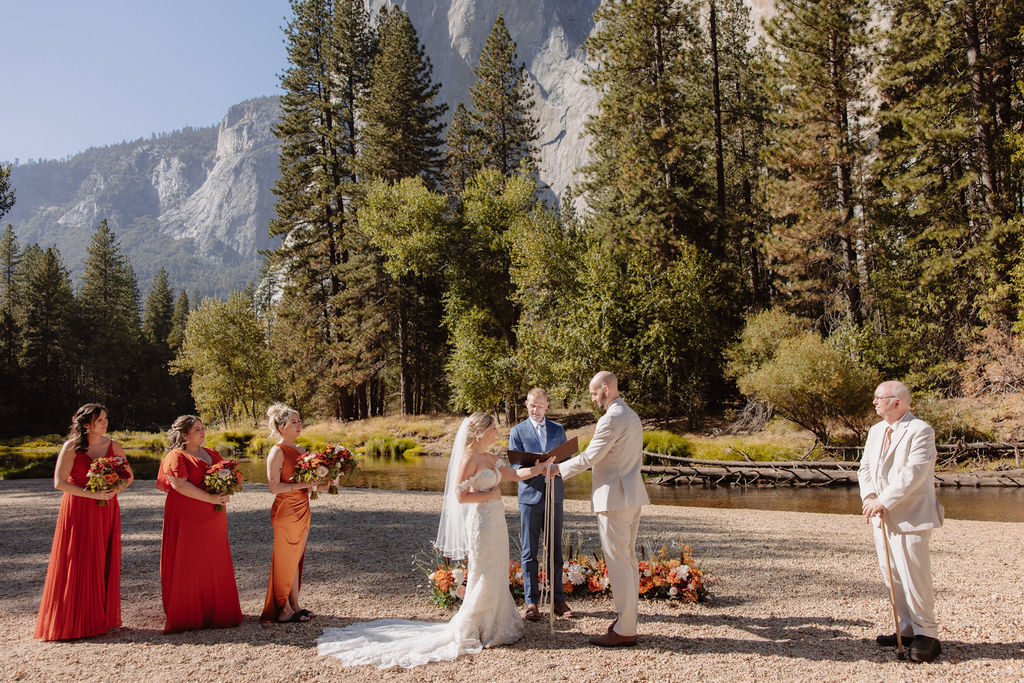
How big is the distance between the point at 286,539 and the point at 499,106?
117 feet

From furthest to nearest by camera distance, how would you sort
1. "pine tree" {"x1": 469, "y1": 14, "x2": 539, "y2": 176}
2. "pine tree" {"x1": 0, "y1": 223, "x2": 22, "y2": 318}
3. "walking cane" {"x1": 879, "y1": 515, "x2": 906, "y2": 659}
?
"pine tree" {"x1": 0, "y1": 223, "x2": 22, "y2": 318} → "pine tree" {"x1": 469, "y1": 14, "x2": 539, "y2": 176} → "walking cane" {"x1": 879, "y1": 515, "x2": 906, "y2": 659}

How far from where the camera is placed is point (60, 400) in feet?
165

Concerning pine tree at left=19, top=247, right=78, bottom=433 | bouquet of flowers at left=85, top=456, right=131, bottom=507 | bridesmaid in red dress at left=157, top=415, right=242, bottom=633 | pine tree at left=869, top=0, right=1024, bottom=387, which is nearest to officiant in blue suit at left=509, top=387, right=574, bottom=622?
bridesmaid in red dress at left=157, top=415, right=242, bottom=633

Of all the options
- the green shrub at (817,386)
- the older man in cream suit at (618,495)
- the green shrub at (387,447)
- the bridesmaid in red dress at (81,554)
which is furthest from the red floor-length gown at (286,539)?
the green shrub at (387,447)

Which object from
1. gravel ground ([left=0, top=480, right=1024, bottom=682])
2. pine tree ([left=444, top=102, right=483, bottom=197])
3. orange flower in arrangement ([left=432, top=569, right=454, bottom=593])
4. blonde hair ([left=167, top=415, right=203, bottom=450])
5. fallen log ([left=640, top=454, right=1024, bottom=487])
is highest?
pine tree ([left=444, top=102, right=483, bottom=197])

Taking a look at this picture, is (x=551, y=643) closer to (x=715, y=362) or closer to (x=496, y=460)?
(x=496, y=460)

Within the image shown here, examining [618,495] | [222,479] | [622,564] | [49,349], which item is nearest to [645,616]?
[622,564]

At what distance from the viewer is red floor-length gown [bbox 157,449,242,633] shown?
5.95m

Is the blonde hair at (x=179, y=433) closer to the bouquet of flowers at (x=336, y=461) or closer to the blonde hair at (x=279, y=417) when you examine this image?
the blonde hair at (x=279, y=417)

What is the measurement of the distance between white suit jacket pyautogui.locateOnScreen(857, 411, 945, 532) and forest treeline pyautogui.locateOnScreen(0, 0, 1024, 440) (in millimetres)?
17799

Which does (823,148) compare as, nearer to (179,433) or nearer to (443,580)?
(443,580)

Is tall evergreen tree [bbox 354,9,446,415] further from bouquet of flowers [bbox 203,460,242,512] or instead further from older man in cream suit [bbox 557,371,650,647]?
older man in cream suit [bbox 557,371,650,647]

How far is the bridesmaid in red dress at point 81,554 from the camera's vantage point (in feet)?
19.1

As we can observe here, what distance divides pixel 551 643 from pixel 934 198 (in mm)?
24174
